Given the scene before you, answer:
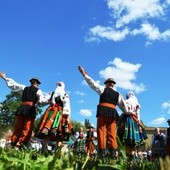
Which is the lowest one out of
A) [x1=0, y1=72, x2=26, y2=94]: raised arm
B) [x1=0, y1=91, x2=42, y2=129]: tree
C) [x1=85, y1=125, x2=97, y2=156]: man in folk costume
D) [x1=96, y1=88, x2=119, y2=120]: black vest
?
[x1=96, y1=88, x2=119, y2=120]: black vest

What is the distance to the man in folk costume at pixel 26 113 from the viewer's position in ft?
32.6

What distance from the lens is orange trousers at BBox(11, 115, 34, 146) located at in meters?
9.89

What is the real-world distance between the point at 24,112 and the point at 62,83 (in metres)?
1.43

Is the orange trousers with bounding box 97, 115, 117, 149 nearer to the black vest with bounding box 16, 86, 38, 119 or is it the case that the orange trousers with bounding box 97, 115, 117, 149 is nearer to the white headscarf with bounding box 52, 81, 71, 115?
the white headscarf with bounding box 52, 81, 71, 115

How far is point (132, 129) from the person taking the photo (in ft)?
33.0

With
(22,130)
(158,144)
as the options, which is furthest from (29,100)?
(158,144)

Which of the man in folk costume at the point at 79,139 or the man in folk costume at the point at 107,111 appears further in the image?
the man in folk costume at the point at 79,139

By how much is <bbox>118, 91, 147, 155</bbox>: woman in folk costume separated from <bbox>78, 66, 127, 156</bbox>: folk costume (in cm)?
42

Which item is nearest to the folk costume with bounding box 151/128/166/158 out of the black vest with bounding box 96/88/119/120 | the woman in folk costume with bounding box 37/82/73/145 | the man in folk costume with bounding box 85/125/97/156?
the man in folk costume with bounding box 85/125/97/156

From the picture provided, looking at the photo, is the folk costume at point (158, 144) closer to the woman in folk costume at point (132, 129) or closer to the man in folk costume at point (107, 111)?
the woman in folk costume at point (132, 129)

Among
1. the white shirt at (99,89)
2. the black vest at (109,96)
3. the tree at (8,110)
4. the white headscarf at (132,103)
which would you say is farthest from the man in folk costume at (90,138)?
the tree at (8,110)

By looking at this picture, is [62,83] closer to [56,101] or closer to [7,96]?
[56,101]

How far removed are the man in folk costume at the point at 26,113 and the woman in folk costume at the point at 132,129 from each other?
6.55 ft

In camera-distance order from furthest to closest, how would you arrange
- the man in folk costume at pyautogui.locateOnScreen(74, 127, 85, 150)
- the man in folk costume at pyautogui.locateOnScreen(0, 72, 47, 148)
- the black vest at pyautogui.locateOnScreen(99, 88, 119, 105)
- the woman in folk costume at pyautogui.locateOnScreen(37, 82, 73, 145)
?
1. the man in folk costume at pyautogui.locateOnScreen(74, 127, 85, 150)
2. the man in folk costume at pyautogui.locateOnScreen(0, 72, 47, 148)
3. the woman in folk costume at pyautogui.locateOnScreen(37, 82, 73, 145)
4. the black vest at pyautogui.locateOnScreen(99, 88, 119, 105)
